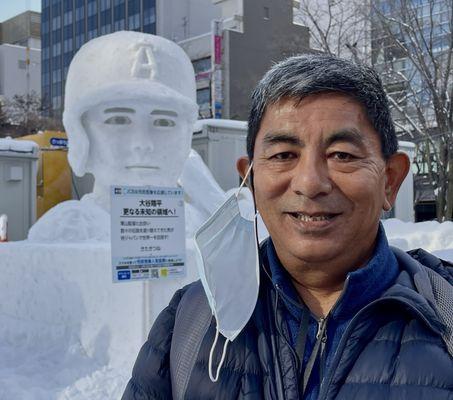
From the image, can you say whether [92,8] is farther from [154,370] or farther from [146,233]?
[154,370]

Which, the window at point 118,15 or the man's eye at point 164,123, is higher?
the window at point 118,15

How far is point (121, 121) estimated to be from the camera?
5449mm

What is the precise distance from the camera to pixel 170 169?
5.70 m

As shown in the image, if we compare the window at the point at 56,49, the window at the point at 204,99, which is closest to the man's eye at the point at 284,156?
the window at the point at 204,99

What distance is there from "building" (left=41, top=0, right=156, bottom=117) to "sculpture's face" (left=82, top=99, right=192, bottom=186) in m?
43.4

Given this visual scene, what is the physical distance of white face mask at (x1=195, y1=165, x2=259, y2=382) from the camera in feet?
3.95

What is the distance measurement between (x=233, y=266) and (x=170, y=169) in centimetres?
443

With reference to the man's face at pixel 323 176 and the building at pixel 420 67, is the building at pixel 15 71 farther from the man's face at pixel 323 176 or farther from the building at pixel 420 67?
the man's face at pixel 323 176

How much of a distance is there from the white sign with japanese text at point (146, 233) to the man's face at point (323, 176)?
6.73 feet

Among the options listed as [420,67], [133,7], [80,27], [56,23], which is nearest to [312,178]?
[420,67]

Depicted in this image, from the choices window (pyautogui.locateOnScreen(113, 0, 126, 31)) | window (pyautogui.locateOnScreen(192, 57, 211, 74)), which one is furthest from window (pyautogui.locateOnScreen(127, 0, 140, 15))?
window (pyautogui.locateOnScreen(192, 57, 211, 74))

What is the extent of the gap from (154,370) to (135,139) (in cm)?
435

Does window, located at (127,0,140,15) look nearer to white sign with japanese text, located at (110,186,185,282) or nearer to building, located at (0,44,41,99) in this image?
building, located at (0,44,41,99)

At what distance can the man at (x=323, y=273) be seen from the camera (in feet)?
3.57
